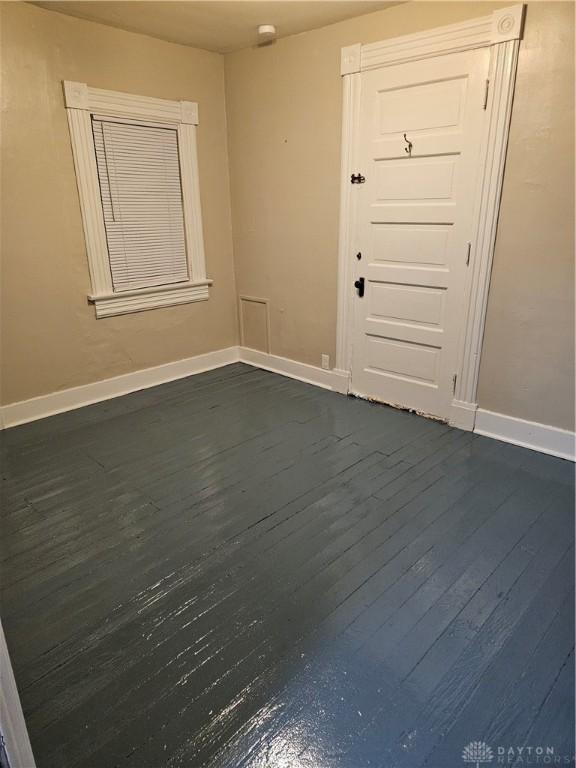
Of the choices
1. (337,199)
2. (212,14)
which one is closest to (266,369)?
(337,199)

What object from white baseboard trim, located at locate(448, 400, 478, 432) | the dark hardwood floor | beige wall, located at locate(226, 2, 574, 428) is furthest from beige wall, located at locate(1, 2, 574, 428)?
the dark hardwood floor

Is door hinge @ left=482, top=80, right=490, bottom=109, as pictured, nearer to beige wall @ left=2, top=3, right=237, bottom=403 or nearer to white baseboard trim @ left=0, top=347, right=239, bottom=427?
beige wall @ left=2, top=3, right=237, bottom=403

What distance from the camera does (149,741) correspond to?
139cm

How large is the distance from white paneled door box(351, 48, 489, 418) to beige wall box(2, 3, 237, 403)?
1.50 metres

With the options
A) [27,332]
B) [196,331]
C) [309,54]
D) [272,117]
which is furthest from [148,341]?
[309,54]

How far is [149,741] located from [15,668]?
1.85ft

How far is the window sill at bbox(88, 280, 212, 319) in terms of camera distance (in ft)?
12.2

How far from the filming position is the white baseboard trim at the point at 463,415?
3.21 metres

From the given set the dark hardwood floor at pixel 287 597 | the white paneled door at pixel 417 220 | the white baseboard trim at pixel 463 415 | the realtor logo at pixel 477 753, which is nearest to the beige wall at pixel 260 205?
the white baseboard trim at pixel 463 415

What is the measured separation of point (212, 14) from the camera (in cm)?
307

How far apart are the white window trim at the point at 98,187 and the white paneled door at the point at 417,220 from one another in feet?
4.77

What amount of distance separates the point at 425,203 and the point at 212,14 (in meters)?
1.80

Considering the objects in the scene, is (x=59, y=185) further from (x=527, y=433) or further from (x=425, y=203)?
(x=527, y=433)

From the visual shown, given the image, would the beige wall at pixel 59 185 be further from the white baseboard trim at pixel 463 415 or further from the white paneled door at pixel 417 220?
the white baseboard trim at pixel 463 415
